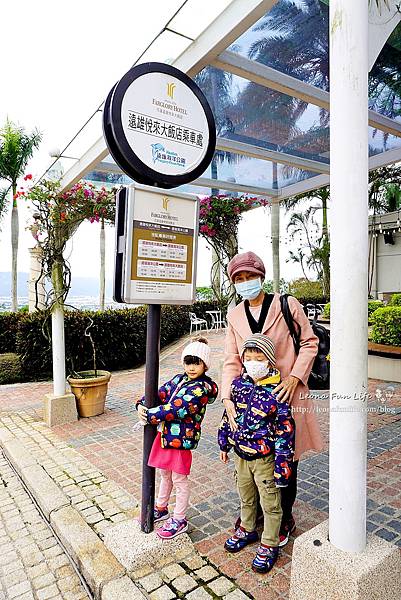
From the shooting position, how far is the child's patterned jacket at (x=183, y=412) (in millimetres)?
2127

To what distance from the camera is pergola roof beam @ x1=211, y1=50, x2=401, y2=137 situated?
285 cm

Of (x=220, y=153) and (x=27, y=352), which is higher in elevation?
(x=220, y=153)

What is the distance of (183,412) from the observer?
2.14 metres

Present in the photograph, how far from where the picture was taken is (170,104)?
2.17 meters

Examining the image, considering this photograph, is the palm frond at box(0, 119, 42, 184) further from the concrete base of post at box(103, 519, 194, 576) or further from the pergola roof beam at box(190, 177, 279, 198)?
the concrete base of post at box(103, 519, 194, 576)

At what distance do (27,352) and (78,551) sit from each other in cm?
535

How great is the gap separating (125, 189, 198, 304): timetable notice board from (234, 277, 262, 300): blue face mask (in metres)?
0.27

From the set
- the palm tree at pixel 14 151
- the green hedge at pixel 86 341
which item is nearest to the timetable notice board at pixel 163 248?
the green hedge at pixel 86 341

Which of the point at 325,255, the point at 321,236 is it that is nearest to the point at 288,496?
the point at 325,255

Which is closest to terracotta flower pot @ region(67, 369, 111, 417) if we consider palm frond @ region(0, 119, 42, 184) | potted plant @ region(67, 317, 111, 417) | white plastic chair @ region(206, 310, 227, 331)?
potted plant @ region(67, 317, 111, 417)

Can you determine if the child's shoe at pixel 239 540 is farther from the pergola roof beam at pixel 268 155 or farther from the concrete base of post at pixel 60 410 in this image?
the pergola roof beam at pixel 268 155

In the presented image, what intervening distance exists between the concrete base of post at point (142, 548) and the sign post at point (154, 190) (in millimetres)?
78

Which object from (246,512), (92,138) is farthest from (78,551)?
(92,138)

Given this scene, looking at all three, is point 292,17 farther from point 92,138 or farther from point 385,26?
point 92,138
